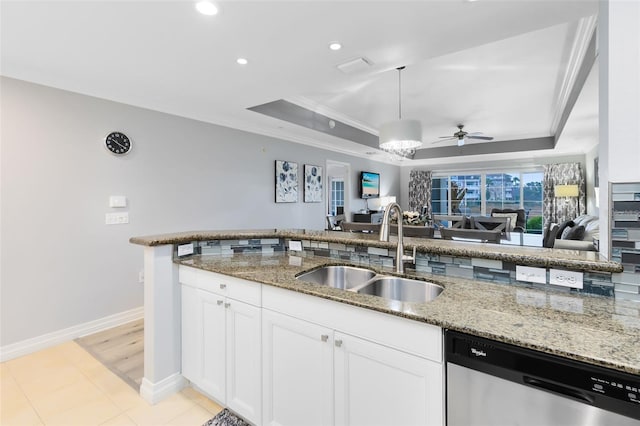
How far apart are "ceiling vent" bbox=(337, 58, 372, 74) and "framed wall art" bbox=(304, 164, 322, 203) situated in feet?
9.30

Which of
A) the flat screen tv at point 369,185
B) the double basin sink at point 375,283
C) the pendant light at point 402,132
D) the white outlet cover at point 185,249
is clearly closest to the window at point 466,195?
the flat screen tv at point 369,185

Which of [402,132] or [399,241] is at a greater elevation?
[402,132]

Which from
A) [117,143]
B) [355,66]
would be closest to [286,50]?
[355,66]

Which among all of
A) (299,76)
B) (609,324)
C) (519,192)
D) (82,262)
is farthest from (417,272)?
(519,192)

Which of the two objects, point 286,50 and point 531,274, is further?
point 286,50

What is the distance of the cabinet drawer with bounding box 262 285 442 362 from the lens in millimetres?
1074

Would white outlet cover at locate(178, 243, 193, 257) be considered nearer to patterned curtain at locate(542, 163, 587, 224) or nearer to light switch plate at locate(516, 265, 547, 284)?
light switch plate at locate(516, 265, 547, 284)

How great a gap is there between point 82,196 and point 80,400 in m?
1.79

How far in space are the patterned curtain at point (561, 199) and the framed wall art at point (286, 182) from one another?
5934mm

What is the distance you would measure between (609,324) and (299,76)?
2585mm

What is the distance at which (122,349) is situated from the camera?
8.57 feet

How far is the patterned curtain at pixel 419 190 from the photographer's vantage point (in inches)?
333

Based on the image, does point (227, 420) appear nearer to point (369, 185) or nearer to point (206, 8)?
point (206, 8)

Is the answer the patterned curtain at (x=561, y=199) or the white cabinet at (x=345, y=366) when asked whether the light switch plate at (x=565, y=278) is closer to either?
the white cabinet at (x=345, y=366)
